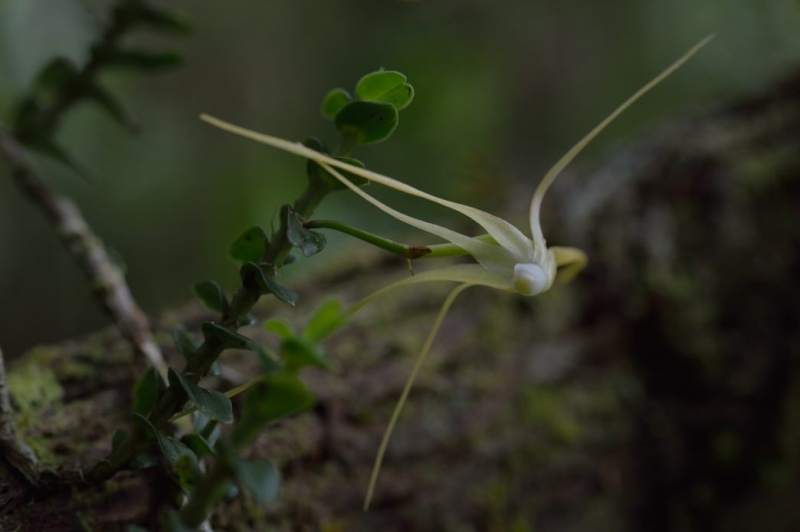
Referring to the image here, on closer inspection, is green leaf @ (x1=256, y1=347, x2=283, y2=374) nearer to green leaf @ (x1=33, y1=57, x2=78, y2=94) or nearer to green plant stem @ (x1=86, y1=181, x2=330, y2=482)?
green plant stem @ (x1=86, y1=181, x2=330, y2=482)

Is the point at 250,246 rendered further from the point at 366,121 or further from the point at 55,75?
the point at 55,75

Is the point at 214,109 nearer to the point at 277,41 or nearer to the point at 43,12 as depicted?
the point at 277,41

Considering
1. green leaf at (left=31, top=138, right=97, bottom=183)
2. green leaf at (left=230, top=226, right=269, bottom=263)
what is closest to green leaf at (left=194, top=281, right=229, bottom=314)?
green leaf at (left=230, top=226, right=269, bottom=263)

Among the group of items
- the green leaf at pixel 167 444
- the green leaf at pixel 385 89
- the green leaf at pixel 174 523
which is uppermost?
the green leaf at pixel 385 89

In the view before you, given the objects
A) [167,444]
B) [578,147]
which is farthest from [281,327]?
[578,147]

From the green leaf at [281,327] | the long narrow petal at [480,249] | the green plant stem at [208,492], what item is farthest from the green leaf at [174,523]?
the long narrow petal at [480,249]

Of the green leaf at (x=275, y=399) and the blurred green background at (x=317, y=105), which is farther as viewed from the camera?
the blurred green background at (x=317, y=105)

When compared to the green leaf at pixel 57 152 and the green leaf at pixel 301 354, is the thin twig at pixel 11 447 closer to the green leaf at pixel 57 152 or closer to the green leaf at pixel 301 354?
the green leaf at pixel 301 354
